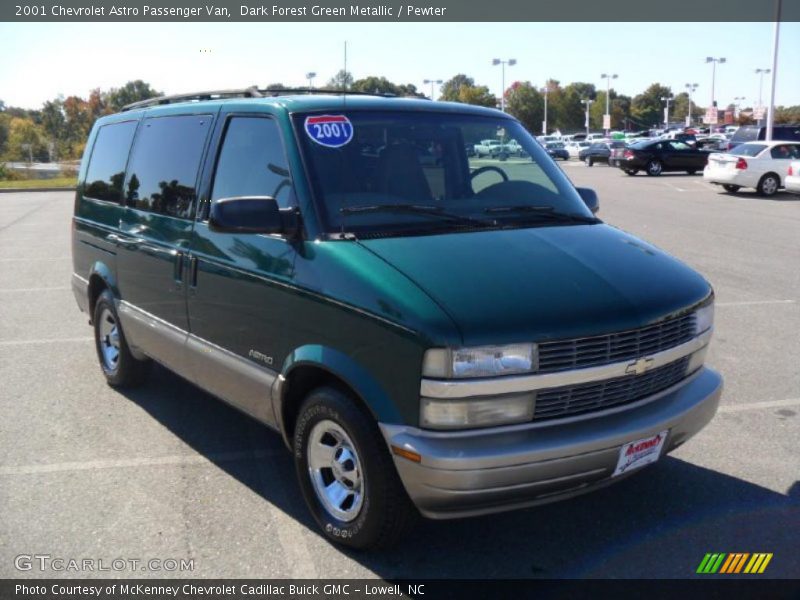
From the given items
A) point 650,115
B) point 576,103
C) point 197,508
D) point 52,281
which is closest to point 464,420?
point 197,508

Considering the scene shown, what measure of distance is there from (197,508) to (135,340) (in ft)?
5.87

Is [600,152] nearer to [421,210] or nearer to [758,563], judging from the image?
[421,210]

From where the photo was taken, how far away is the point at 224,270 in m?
4.38

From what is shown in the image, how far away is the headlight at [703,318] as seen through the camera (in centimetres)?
397

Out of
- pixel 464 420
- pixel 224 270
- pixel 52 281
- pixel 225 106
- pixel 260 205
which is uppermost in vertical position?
pixel 225 106

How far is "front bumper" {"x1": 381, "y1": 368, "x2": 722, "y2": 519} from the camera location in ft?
10.4

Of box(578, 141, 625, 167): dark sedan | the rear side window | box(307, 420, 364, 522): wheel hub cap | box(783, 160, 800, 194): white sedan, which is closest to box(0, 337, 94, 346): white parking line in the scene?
box(307, 420, 364, 522): wheel hub cap

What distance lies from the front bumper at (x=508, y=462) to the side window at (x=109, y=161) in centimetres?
368

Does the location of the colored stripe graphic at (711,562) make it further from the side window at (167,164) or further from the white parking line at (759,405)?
the side window at (167,164)

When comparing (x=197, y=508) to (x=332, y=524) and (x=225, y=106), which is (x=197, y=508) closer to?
(x=332, y=524)

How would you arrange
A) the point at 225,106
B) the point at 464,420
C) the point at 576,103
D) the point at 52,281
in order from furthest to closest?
1. the point at 576,103
2. the point at 52,281
3. the point at 225,106
4. the point at 464,420

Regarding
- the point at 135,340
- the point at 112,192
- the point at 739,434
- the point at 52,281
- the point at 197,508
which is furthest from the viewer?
the point at 52,281

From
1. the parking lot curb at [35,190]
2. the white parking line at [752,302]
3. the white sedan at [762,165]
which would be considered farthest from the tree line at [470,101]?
the white parking line at [752,302]

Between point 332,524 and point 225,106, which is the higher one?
point 225,106
